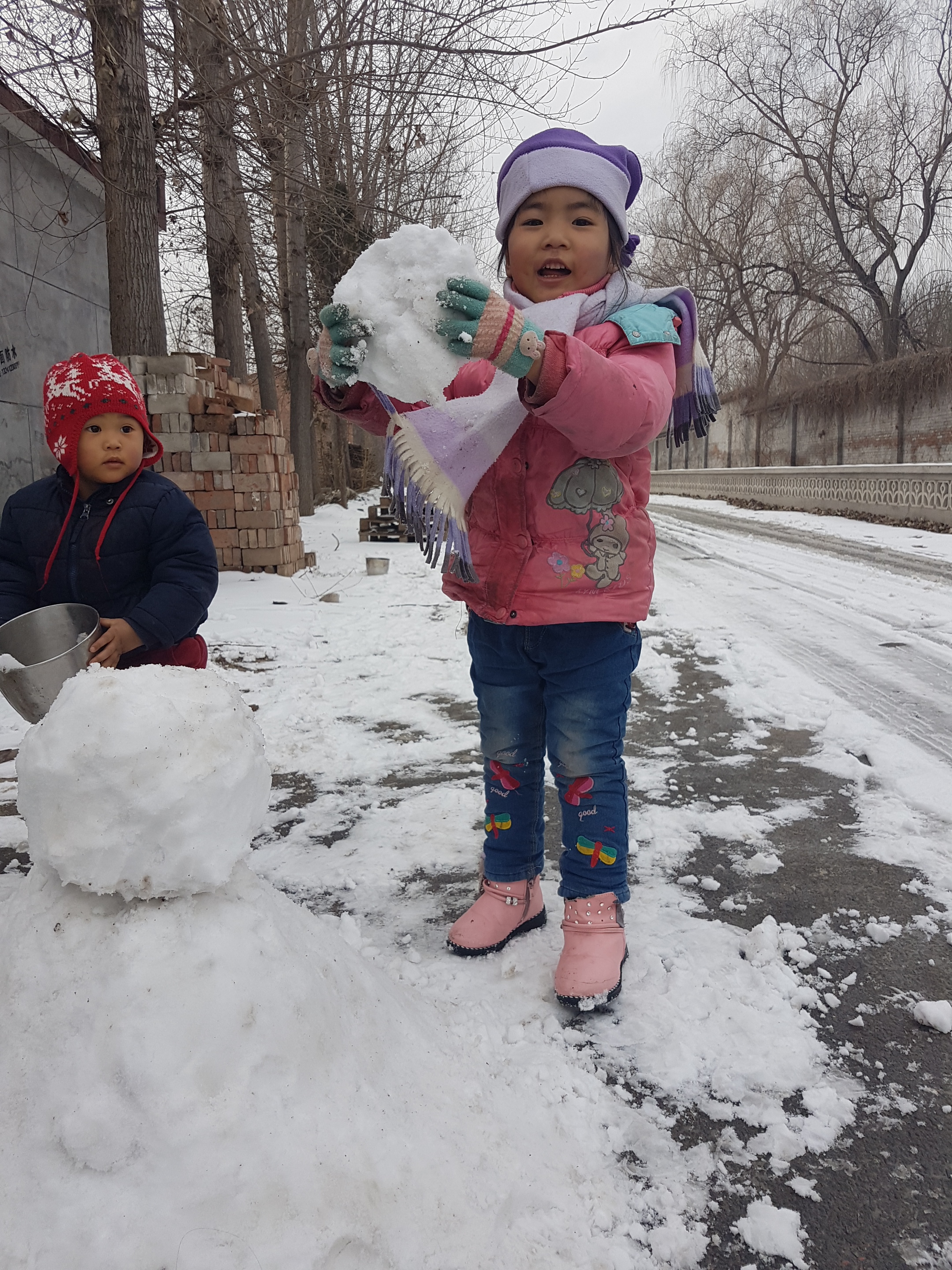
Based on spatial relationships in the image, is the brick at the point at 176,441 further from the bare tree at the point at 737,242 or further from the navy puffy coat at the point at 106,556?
the bare tree at the point at 737,242

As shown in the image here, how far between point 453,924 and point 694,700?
7.63 ft

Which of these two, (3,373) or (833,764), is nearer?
(833,764)

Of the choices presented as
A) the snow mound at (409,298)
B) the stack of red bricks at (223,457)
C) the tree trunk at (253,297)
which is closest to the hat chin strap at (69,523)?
the snow mound at (409,298)

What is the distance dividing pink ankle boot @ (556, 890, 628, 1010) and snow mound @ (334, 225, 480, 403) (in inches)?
46.2

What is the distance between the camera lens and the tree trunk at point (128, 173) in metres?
5.52

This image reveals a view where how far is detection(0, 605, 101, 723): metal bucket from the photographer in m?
1.93

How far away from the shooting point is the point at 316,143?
710 cm

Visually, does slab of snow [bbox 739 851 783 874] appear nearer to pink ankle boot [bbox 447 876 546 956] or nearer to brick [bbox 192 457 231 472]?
pink ankle boot [bbox 447 876 546 956]

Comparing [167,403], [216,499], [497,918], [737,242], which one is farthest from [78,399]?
[737,242]

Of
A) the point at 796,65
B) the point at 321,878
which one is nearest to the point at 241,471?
the point at 321,878

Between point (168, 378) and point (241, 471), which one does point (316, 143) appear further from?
point (241, 471)

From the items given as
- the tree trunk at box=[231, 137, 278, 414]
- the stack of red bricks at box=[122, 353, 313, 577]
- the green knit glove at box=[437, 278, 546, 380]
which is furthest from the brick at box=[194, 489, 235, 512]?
the green knit glove at box=[437, 278, 546, 380]

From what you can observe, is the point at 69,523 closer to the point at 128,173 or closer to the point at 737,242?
the point at 128,173

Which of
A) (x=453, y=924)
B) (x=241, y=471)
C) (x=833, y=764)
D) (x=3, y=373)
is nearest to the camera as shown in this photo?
(x=453, y=924)
